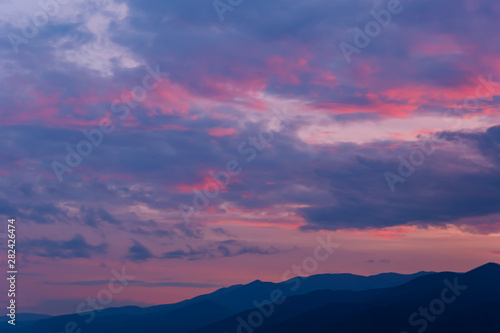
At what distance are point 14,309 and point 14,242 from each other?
50.7ft

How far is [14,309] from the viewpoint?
9862cm

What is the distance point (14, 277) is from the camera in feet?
305

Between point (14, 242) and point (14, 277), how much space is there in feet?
21.8

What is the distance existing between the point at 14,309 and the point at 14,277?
9.00 metres

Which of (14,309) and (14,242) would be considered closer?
(14,242)

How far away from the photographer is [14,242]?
297 feet

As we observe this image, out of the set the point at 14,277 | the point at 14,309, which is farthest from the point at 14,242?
the point at 14,309

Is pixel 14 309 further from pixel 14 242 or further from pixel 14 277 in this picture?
pixel 14 242

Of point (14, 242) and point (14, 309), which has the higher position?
point (14, 242)
